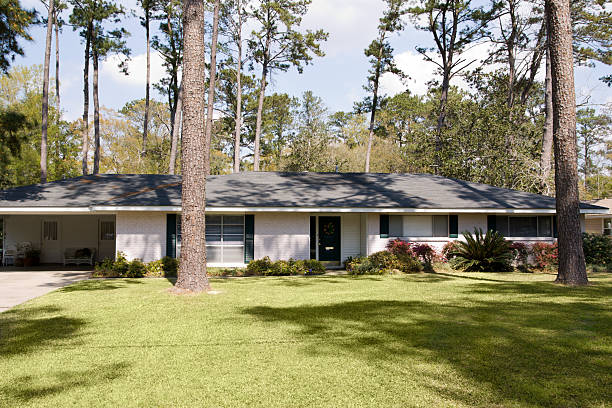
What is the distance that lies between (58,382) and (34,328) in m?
3.34

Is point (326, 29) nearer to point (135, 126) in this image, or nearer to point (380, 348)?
point (135, 126)

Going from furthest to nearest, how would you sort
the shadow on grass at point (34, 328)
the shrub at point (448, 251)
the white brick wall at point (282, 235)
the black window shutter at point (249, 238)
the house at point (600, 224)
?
1. the house at point (600, 224)
2. the shrub at point (448, 251)
3. the white brick wall at point (282, 235)
4. the black window shutter at point (249, 238)
5. the shadow on grass at point (34, 328)

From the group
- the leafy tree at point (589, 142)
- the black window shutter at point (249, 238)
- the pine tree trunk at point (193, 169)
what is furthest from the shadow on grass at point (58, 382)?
the leafy tree at point (589, 142)

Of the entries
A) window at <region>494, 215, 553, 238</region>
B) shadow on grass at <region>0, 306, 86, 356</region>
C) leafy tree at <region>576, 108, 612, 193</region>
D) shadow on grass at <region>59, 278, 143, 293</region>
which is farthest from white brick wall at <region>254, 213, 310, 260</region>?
leafy tree at <region>576, 108, 612, 193</region>

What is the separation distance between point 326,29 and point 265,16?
162 inches

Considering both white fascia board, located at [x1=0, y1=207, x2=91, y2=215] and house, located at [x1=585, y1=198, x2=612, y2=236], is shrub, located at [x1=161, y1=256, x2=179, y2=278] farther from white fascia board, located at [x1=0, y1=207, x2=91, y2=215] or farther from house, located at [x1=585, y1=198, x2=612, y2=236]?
house, located at [x1=585, y1=198, x2=612, y2=236]

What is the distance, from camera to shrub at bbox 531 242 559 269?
1711 cm

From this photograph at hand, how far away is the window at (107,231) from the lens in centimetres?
1956

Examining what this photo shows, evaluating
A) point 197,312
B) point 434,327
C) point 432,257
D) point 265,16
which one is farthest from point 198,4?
point 265,16

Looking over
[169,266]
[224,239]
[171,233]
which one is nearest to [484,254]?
[224,239]

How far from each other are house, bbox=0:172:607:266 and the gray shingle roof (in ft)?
0.14

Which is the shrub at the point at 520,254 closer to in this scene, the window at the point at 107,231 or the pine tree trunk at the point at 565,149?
the pine tree trunk at the point at 565,149

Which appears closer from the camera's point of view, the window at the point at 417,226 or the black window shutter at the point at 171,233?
the black window shutter at the point at 171,233

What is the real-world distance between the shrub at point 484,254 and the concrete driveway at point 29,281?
13.5 m
